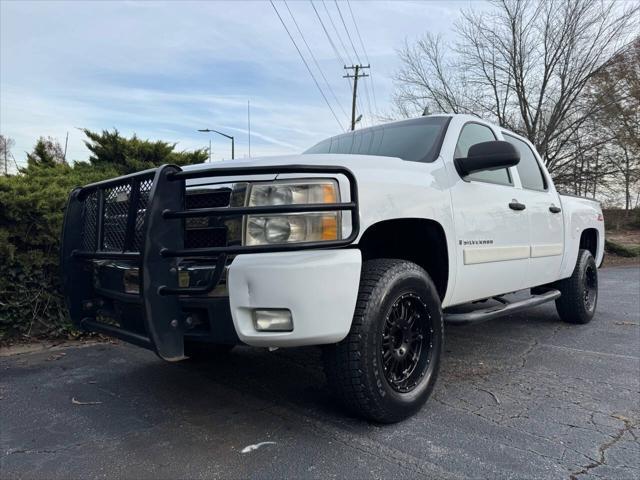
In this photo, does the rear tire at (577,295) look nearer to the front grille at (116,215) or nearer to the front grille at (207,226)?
the front grille at (207,226)

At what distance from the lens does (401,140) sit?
12.0 ft

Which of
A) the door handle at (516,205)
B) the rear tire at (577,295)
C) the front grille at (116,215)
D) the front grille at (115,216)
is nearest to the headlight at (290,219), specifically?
the front grille at (116,215)

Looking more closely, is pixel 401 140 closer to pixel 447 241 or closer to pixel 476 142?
pixel 476 142

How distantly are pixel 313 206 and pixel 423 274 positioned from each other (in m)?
0.95

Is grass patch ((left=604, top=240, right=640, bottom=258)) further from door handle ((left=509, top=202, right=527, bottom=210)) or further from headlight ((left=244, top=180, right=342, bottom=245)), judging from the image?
headlight ((left=244, top=180, right=342, bottom=245))

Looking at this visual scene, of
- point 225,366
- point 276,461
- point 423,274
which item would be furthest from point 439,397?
point 225,366

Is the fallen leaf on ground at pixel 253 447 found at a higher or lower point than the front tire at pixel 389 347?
lower

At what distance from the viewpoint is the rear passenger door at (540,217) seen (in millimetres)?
4230

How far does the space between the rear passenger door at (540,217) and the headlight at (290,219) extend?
2.40m

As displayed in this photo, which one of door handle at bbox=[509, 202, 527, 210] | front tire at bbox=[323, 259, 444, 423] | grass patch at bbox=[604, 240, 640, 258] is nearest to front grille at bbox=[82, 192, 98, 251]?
front tire at bbox=[323, 259, 444, 423]

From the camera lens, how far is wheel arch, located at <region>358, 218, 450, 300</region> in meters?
3.02

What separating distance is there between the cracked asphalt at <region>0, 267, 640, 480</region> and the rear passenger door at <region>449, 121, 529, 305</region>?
69cm

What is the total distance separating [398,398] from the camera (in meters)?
2.66

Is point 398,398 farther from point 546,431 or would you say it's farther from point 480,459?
point 546,431
